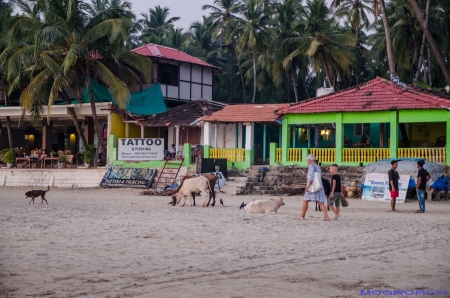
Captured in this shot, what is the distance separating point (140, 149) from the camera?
31.6 m

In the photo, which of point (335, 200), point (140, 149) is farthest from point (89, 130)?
point (335, 200)

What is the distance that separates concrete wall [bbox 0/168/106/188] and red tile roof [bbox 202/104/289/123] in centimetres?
565

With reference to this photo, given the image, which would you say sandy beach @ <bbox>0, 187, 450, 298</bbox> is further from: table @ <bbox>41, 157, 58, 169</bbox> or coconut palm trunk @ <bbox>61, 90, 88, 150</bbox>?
coconut palm trunk @ <bbox>61, 90, 88, 150</bbox>

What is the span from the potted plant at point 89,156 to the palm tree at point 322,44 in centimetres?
1333

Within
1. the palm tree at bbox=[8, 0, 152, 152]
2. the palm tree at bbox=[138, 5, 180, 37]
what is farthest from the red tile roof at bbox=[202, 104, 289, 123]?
the palm tree at bbox=[138, 5, 180, 37]

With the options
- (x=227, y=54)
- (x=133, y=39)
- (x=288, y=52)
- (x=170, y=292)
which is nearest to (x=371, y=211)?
(x=170, y=292)

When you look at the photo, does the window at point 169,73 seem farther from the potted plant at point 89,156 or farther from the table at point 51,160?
the table at point 51,160

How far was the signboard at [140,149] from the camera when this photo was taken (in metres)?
31.2

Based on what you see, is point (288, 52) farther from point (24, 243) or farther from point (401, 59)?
point (24, 243)

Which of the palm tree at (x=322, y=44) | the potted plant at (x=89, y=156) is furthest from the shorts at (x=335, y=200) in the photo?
the palm tree at (x=322, y=44)

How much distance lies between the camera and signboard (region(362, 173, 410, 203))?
22.8 metres

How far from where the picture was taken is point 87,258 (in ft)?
31.0

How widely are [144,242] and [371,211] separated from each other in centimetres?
987

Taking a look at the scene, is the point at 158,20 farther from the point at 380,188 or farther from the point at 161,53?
the point at 380,188
